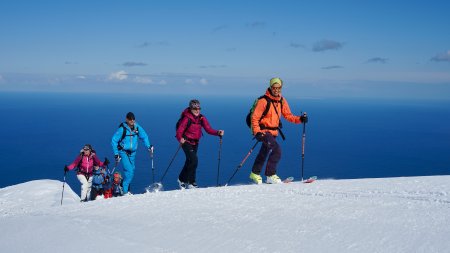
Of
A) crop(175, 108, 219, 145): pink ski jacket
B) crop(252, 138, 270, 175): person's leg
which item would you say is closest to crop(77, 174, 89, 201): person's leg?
crop(175, 108, 219, 145): pink ski jacket

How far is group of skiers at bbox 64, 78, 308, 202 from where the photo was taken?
8828 mm

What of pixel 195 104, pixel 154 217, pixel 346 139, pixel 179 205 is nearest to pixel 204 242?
pixel 154 217

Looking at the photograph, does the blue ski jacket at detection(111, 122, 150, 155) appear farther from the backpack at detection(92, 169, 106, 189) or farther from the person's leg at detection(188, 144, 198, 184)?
the person's leg at detection(188, 144, 198, 184)

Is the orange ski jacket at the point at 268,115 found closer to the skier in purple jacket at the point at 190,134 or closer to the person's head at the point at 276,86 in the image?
the person's head at the point at 276,86

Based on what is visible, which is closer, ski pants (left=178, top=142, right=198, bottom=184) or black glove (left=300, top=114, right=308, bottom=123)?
black glove (left=300, top=114, right=308, bottom=123)

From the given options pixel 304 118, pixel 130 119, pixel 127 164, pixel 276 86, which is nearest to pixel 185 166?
pixel 127 164

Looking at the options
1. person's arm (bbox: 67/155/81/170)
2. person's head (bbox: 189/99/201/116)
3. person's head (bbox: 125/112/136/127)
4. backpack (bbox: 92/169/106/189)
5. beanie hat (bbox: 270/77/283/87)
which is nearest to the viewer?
beanie hat (bbox: 270/77/283/87)

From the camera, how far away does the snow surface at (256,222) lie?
13.9 ft

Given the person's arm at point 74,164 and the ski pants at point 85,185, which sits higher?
the person's arm at point 74,164

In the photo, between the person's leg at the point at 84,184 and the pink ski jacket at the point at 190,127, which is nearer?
the pink ski jacket at the point at 190,127

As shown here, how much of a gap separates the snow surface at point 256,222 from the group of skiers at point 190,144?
1696 mm

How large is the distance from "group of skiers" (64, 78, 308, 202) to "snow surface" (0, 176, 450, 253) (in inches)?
66.8

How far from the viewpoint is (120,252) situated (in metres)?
4.35

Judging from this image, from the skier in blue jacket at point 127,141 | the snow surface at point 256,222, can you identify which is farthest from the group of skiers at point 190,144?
the snow surface at point 256,222
